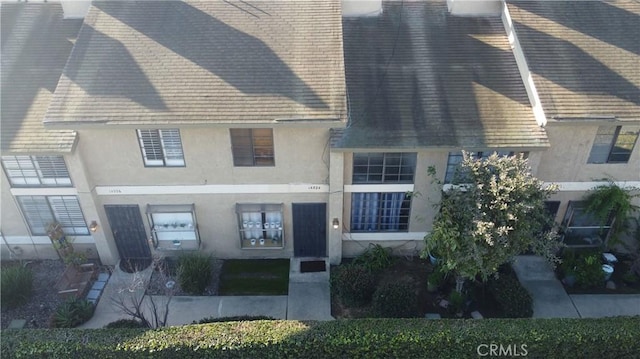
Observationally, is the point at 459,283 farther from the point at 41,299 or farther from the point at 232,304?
the point at 41,299

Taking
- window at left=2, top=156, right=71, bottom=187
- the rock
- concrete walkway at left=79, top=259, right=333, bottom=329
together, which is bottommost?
concrete walkway at left=79, top=259, right=333, bottom=329

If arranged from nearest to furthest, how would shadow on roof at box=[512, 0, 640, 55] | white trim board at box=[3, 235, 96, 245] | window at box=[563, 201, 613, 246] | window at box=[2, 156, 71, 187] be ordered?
1. window at box=[2, 156, 71, 187]
2. shadow on roof at box=[512, 0, 640, 55]
3. window at box=[563, 201, 613, 246]
4. white trim board at box=[3, 235, 96, 245]

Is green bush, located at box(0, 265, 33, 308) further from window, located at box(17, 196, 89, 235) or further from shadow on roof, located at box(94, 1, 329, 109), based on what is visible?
shadow on roof, located at box(94, 1, 329, 109)

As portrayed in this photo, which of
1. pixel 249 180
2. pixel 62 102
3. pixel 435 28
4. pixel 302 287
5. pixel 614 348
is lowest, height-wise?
pixel 302 287

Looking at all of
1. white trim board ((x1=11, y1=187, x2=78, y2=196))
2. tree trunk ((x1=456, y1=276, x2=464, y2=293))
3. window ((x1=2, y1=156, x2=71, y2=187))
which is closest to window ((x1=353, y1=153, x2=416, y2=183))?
tree trunk ((x1=456, y1=276, x2=464, y2=293))

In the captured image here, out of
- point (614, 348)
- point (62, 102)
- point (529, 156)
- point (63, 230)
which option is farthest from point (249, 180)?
point (614, 348)

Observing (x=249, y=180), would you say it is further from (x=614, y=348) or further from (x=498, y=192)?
(x=614, y=348)
